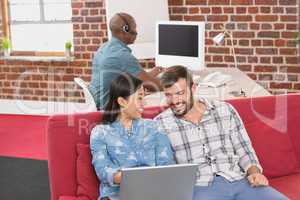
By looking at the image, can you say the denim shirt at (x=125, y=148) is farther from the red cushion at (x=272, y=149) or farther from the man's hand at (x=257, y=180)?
the red cushion at (x=272, y=149)

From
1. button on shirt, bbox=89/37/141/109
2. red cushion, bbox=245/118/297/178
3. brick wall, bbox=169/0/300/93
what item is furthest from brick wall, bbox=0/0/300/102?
red cushion, bbox=245/118/297/178

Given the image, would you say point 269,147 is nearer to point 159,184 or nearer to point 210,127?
point 210,127

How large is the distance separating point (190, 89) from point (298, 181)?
0.82 meters

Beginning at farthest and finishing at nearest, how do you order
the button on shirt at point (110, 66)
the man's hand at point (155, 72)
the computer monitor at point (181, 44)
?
the computer monitor at point (181, 44) → the man's hand at point (155, 72) → the button on shirt at point (110, 66)

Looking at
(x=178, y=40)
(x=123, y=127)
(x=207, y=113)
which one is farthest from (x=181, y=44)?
(x=123, y=127)

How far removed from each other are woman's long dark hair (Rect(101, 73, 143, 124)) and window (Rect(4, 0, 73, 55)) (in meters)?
3.68

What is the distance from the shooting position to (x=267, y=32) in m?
5.02

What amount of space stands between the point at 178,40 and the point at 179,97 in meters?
1.89

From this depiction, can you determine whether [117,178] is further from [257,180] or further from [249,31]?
[249,31]

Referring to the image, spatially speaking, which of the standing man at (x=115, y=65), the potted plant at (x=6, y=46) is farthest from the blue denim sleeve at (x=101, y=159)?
the potted plant at (x=6, y=46)

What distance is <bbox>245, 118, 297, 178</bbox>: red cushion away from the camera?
9.02 ft

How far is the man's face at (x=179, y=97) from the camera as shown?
8.09 ft

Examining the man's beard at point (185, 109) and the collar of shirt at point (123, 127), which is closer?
the collar of shirt at point (123, 127)

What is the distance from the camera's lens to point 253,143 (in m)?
2.75
